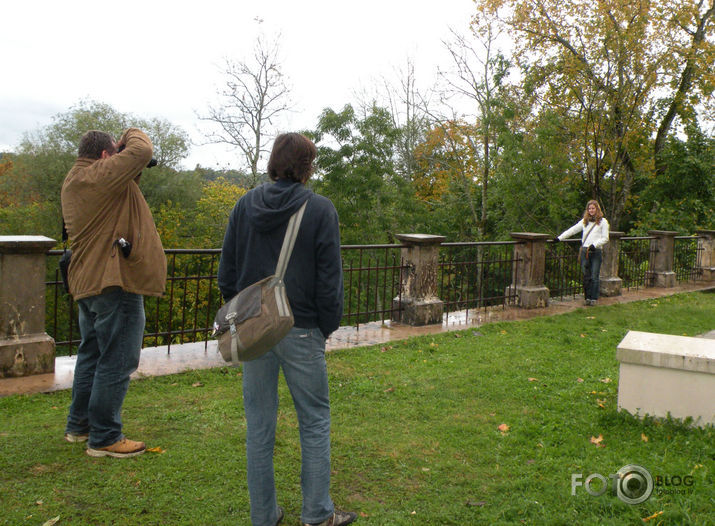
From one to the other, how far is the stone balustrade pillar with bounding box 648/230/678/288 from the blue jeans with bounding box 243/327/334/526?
13037 mm

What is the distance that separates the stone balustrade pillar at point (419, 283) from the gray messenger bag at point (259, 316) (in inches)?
227

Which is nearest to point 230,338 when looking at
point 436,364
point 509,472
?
point 509,472

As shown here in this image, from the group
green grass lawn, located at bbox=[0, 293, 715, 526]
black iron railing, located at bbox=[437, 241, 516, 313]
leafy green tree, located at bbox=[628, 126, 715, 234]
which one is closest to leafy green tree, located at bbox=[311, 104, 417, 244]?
black iron railing, located at bbox=[437, 241, 516, 313]

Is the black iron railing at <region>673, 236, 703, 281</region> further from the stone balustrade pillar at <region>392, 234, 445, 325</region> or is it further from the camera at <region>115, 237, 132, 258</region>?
the camera at <region>115, 237, 132, 258</region>

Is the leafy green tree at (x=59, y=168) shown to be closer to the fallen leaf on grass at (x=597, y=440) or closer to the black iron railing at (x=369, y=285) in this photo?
the black iron railing at (x=369, y=285)

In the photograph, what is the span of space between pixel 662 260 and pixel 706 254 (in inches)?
105

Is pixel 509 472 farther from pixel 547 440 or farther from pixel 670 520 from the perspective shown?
pixel 670 520

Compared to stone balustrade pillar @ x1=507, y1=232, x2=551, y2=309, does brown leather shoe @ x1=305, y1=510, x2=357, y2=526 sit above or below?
below

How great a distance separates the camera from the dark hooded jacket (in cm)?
259

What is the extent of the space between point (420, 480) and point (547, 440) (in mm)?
1048

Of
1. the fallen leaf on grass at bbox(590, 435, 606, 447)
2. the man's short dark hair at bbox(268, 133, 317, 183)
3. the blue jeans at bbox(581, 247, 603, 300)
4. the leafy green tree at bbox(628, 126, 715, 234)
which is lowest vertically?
the fallen leaf on grass at bbox(590, 435, 606, 447)

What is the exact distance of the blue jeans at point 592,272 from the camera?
10430 mm

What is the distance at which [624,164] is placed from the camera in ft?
63.4

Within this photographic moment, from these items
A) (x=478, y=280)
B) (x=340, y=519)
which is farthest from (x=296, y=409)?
(x=478, y=280)
